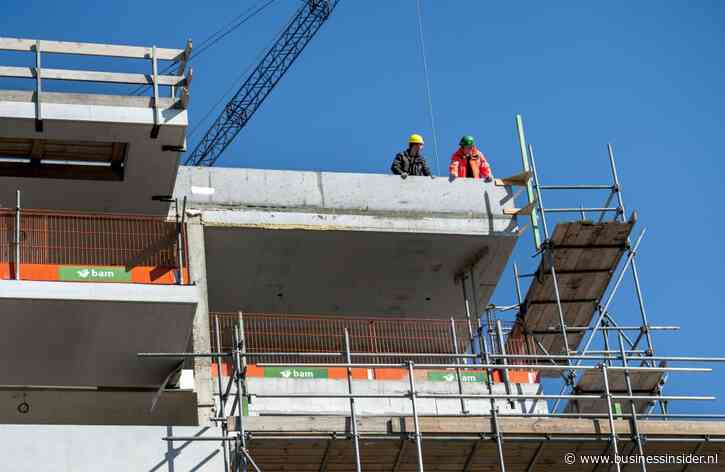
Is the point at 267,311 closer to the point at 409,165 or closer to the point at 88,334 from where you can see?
the point at 409,165

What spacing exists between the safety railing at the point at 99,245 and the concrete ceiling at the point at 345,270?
1.69m

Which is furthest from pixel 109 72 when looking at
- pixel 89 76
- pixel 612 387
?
pixel 612 387

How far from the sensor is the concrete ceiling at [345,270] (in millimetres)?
23906

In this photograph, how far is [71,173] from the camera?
2292 centimetres

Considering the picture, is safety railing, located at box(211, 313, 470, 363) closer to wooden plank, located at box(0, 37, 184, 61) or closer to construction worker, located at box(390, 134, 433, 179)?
construction worker, located at box(390, 134, 433, 179)

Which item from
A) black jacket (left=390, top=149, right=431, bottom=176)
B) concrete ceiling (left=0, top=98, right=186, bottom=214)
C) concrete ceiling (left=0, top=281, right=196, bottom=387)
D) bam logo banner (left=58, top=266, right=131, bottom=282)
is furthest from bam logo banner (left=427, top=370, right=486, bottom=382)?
bam logo banner (left=58, top=266, right=131, bottom=282)

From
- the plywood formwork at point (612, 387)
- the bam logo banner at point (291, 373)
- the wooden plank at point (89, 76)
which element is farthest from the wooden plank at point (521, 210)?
the wooden plank at point (89, 76)

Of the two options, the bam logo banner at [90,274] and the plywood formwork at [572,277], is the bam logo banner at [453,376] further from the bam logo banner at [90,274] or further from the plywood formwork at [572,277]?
the bam logo banner at [90,274]

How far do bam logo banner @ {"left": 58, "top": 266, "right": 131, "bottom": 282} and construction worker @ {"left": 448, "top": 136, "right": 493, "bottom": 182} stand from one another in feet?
23.8

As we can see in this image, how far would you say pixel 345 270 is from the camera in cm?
2516

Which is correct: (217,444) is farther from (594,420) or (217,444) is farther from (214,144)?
(214,144)

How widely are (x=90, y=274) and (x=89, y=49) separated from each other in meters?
3.68

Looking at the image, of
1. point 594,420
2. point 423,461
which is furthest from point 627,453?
point 423,461

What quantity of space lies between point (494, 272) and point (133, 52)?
25.3 ft
